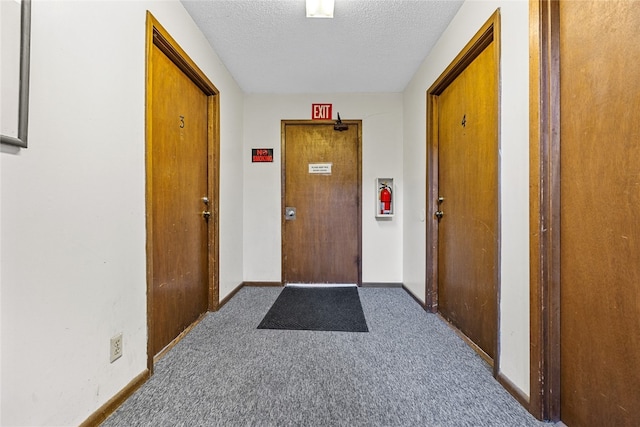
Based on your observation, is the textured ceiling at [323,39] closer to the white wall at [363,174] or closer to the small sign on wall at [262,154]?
the white wall at [363,174]

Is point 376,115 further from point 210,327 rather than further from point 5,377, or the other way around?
point 5,377

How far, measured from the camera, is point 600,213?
3.35 feet

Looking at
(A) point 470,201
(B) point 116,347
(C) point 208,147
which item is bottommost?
(B) point 116,347

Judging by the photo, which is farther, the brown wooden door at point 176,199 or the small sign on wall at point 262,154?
the small sign on wall at point 262,154

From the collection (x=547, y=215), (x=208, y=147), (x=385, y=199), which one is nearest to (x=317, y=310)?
(x=385, y=199)

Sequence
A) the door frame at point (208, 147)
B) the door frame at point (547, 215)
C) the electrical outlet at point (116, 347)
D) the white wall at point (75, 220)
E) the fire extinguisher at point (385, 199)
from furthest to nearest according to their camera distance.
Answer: the fire extinguisher at point (385, 199) < the door frame at point (208, 147) < the electrical outlet at point (116, 347) < the door frame at point (547, 215) < the white wall at point (75, 220)

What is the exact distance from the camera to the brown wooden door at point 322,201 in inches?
133

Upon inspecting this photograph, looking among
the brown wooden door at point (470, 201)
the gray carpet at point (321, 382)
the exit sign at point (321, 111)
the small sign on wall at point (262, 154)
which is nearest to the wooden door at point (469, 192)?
the brown wooden door at point (470, 201)

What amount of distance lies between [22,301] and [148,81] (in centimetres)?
122


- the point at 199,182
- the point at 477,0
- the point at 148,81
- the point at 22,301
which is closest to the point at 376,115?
the point at 477,0

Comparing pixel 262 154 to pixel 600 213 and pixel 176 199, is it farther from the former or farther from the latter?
pixel 600 213

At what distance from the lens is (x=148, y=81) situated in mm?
1549

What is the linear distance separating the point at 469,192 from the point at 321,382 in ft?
5.13

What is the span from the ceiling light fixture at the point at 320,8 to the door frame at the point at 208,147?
92cm
